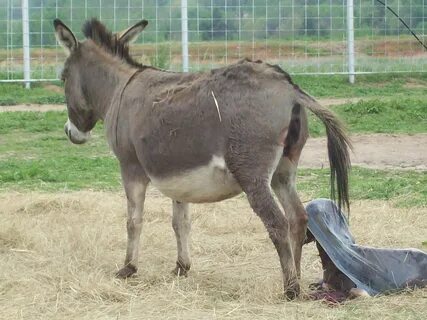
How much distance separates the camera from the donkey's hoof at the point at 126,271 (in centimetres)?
705

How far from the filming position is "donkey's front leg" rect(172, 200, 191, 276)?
23.9ft

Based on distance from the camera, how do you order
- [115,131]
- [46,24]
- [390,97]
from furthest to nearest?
[46,24] < [390,97] < [115,131]

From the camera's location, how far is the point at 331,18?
1953 centimetres

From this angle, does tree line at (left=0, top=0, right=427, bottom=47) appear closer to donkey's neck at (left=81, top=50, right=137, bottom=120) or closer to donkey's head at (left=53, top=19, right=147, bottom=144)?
donkey's head at (left=53, top=19, right=147, bottom=144)

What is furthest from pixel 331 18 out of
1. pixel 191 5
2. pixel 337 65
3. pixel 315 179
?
pixel 315 179

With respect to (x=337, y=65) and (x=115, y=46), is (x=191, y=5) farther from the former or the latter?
(x=115, y=46)

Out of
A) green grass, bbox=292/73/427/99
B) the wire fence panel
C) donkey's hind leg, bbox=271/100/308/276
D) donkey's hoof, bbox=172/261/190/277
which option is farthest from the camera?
the wire fence panel

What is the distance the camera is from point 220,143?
6.21m

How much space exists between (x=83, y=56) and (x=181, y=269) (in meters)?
1.88

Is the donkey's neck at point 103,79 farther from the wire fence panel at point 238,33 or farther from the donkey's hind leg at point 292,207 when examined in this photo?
the wire fence panel at point 238,33

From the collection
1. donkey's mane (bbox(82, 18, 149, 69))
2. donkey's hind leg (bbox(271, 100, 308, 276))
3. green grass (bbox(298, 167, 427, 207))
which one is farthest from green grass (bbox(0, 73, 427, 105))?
donkey's hind leg (bbox(271, 100, 308, 276))

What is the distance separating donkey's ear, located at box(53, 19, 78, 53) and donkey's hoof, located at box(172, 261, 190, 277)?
1920mm

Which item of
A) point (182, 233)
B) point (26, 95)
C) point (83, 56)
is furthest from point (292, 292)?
point (26, 95)

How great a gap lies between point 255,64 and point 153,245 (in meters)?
2.32
